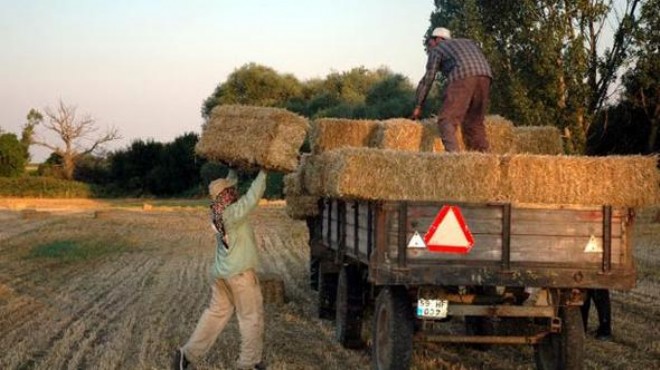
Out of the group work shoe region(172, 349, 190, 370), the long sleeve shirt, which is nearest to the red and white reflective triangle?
the long sleeve shirt

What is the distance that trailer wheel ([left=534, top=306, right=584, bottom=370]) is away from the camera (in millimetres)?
8094

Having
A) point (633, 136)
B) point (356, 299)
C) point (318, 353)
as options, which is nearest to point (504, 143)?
point (356, 299)

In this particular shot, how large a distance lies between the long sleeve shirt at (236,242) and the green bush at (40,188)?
63.7 metres

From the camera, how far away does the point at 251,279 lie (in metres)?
8.85

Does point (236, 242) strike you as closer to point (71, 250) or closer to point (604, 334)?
point (604, 334)

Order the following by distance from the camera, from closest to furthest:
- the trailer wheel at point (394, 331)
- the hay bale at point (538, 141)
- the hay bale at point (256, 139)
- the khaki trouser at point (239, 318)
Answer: the trailer wheel at point (394, 331) → the khaki trouser at point (239, 318) → the hay bale at point (256, 139) → the hay bale at point (538, 141)

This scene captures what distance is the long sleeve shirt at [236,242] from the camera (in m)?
8.77

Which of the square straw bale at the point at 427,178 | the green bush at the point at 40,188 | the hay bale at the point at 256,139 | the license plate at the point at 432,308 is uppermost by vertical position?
the hay bale at the point at 256,139

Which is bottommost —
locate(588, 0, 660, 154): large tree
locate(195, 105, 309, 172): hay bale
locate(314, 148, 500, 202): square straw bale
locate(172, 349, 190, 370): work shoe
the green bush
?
locate(172, 349, 190, 370): work shoe

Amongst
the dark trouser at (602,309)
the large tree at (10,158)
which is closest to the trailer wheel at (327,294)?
Result: the dark trouser at (602,309)

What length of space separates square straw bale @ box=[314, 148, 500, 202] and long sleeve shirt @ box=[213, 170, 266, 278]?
1501mm

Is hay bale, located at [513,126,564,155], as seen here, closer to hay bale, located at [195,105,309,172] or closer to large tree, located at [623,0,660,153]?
hay bale, located at [195,105,309,172]

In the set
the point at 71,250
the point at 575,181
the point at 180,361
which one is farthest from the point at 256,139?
the point at 71,250

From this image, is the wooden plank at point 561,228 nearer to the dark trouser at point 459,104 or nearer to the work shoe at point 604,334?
the dark trouser at point 459,104
